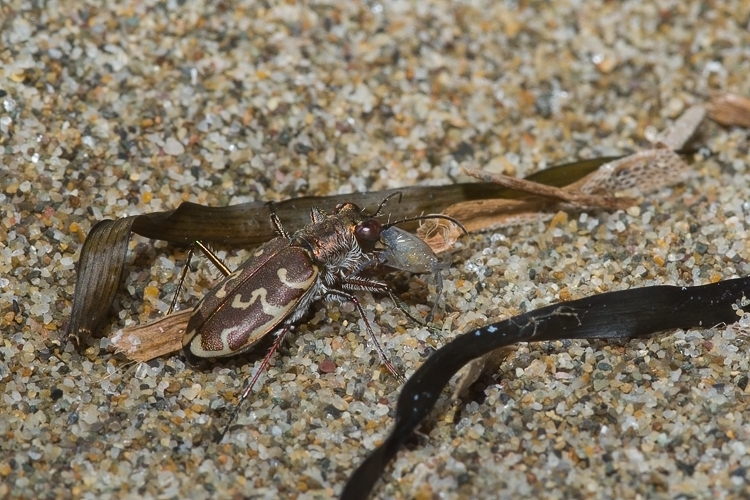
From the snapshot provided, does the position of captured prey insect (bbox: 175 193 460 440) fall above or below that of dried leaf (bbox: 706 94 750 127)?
below

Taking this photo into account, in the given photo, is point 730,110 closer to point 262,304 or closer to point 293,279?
point 293,279

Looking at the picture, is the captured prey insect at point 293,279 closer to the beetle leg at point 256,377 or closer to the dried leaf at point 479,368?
the beetle leg at point 256,377

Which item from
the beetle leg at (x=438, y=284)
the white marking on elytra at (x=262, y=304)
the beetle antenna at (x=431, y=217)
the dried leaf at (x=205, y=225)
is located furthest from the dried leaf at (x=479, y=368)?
the dried leaf at (x=205, y=225)

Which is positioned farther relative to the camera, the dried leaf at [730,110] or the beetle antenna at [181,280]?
the dried leaf at [730,110]

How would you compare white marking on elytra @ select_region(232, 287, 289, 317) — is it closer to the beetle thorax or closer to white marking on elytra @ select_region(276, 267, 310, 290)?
white marking on elytra @ select_region(276, 267, 310, 290)

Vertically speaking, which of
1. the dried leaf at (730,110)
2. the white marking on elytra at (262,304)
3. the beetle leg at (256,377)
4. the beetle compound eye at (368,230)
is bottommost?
the beetle leg at (256,377)

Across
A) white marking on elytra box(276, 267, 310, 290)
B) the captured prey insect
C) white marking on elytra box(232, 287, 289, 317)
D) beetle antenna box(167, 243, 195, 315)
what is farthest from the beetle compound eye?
beetle antenna box(167, 243, 195, 315)

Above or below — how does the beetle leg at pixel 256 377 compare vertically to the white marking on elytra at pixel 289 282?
below

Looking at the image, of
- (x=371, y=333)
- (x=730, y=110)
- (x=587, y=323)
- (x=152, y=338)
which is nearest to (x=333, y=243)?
(x=371, y=333)
